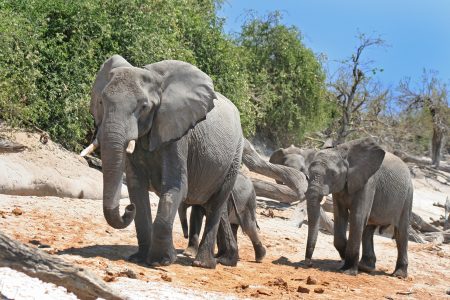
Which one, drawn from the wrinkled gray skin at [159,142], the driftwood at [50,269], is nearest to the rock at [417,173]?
the wrinkled gray skin at [159,142]

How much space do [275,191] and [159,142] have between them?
33.0ft

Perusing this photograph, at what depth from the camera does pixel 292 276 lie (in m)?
9.49

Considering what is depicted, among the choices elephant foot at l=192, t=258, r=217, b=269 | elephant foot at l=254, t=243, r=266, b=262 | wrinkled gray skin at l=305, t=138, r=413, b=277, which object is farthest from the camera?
elephant foot at l=254, t=243, r=266, b=262

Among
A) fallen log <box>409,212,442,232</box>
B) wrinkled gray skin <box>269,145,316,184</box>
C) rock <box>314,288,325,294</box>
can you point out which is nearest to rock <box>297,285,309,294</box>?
rock <box>314,288,325,294</box>

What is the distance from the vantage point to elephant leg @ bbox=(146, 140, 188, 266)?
821cm

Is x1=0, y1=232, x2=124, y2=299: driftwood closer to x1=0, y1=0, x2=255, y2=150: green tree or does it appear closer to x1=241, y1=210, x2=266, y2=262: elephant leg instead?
x1=241, y1=210, x2=266, y2=262: elephant leg

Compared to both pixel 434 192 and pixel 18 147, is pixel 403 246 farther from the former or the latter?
pixel 434 192

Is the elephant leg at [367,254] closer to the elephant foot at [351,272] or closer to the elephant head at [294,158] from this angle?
the elephant foot at [351,272]

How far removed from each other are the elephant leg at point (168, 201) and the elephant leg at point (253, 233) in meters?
2.55

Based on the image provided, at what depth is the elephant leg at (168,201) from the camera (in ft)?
26.9

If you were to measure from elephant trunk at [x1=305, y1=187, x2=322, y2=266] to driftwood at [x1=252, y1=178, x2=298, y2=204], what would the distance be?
716 centimetres

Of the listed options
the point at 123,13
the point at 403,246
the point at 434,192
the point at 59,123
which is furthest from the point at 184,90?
the point at 434,192

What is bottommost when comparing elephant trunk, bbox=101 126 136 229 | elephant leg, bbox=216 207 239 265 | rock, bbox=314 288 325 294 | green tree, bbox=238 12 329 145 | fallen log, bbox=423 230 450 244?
rock, bbox=314 288 325 294

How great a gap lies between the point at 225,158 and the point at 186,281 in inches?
80.7
